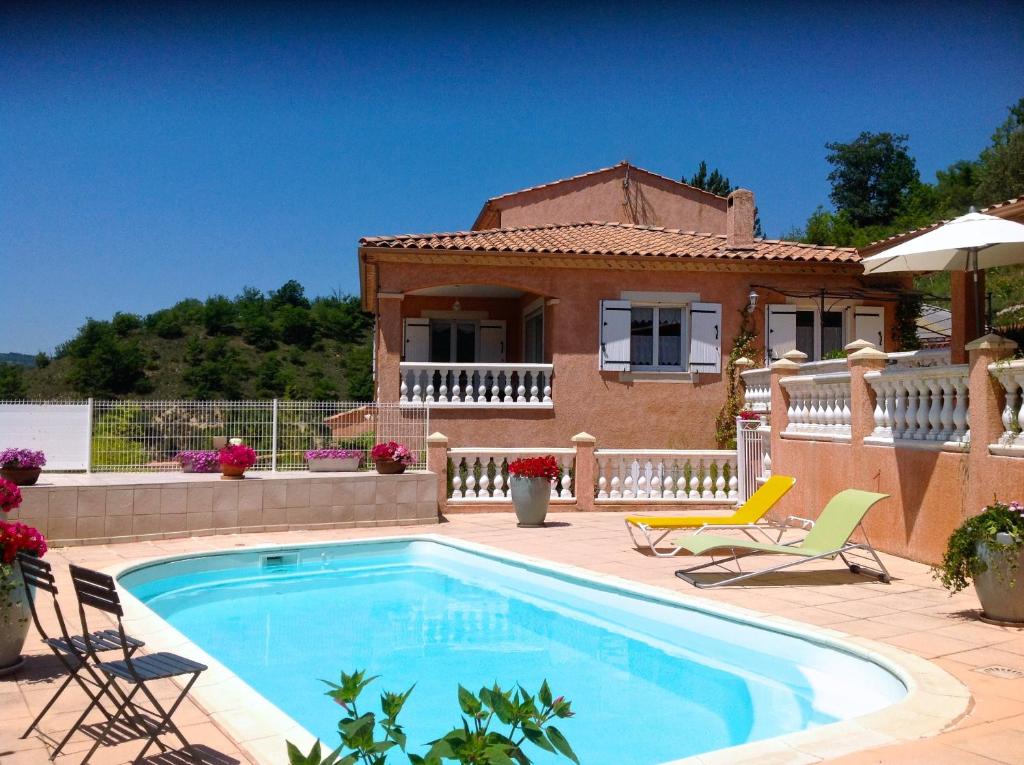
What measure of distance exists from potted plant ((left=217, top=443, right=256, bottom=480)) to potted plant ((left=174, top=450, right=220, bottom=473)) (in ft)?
2.02

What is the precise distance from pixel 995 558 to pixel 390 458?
942cm

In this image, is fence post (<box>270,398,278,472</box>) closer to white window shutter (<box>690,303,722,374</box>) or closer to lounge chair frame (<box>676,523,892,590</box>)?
lounge chair frame (<box>676,523,892,590</box>)

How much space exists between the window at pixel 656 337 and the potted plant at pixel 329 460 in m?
6.93

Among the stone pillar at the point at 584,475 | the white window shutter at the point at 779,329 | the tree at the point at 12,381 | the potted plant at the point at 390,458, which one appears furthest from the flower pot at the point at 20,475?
the tree at the point at 12,381

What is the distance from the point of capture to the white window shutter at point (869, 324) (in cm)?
1925

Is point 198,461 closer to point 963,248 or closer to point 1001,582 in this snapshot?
point 963,248

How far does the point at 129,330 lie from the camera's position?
5212cm

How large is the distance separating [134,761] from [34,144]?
128 ft

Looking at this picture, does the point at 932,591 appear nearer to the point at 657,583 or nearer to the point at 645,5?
the point at 657,583

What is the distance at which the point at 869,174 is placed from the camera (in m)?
63.6

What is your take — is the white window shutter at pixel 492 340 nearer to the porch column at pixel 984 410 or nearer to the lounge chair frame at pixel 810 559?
the lounge chair frame at pixel 810 559

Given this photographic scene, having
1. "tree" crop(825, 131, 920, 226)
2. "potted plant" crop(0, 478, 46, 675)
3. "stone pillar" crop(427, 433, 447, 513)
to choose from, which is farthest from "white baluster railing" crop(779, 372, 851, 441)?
"tree" crop(825, 131, 920, 226)

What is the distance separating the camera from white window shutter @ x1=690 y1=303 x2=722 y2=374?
1862 centimetres

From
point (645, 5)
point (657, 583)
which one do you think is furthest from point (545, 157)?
point (657, 583)
